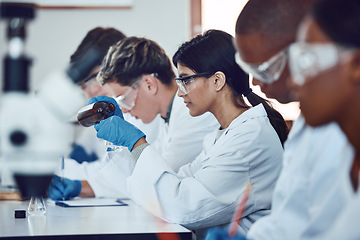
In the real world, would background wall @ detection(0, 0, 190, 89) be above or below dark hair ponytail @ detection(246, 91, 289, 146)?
above

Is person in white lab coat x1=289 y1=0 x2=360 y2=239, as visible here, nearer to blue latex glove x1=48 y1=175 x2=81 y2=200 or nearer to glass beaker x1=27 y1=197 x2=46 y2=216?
glass beaker x1=27 y1=197 x2=46 y2=216

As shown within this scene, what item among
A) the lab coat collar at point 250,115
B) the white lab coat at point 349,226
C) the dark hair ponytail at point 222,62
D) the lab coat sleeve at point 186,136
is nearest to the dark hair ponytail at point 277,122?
the dark hair ponytail at point 222,62

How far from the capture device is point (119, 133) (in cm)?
258

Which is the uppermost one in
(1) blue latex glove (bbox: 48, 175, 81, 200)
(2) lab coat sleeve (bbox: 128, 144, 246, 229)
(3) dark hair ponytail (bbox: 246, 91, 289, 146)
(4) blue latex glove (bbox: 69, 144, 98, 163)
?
(3) dark hair ponytail (bbox: 246, 91, 289, 146)

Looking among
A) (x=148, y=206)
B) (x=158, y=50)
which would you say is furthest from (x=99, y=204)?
(x=158, y=50)

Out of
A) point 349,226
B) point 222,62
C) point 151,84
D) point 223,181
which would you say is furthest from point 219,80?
point 349,226

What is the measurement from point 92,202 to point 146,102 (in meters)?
0.78

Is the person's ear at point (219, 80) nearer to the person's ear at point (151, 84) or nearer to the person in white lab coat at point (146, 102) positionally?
the person in white lab coat at point (146, 102)

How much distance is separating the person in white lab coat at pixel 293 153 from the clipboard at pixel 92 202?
3.84 feet

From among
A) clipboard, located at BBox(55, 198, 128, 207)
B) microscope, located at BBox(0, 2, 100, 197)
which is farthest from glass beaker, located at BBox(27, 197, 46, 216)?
microscope, located at BBox(0, 2, 100, 197)

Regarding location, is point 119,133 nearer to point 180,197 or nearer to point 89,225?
point 180,197

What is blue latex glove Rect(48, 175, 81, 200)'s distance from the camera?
9.25 ft

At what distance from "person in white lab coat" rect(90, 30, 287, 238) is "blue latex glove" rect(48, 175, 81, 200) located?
0.41 m

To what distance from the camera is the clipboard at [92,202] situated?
2.66 m
